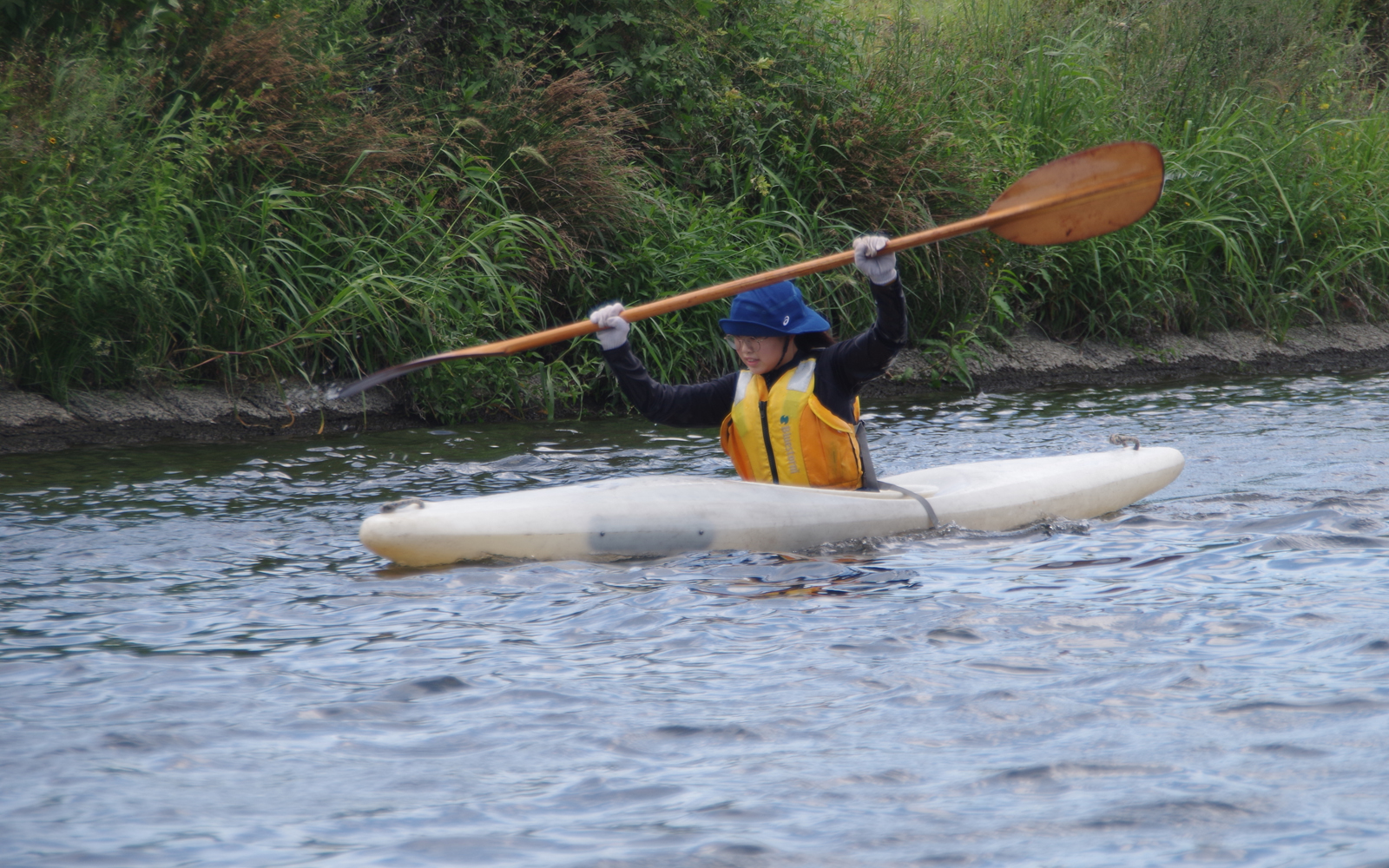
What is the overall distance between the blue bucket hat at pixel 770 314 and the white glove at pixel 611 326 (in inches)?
13.2

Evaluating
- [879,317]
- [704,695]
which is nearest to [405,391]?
[879,317]

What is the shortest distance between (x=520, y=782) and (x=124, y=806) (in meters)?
0.71

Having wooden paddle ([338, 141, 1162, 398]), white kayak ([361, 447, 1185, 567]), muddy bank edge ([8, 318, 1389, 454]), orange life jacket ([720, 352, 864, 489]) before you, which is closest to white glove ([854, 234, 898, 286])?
orange life jacket ([720, 352, 864, 489])

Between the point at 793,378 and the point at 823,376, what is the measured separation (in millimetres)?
104

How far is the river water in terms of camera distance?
2.31 metres

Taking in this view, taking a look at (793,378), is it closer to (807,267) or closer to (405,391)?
(807,267)

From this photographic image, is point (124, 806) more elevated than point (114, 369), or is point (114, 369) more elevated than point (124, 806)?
point (114, 369)

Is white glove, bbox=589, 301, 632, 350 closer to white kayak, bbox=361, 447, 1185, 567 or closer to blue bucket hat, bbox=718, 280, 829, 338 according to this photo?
blue bucket hat, bbox=718, 280, 829, 338

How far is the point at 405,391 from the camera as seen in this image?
23.2ft

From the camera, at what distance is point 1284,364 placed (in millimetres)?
8836

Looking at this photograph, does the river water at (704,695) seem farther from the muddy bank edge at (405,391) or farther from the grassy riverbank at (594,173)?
the grassy riverbank at (594,173)

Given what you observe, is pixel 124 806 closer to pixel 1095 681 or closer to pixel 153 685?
pixel 153 685

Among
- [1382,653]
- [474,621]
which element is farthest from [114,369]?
[1382,653]

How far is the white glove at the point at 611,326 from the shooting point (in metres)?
4.43
